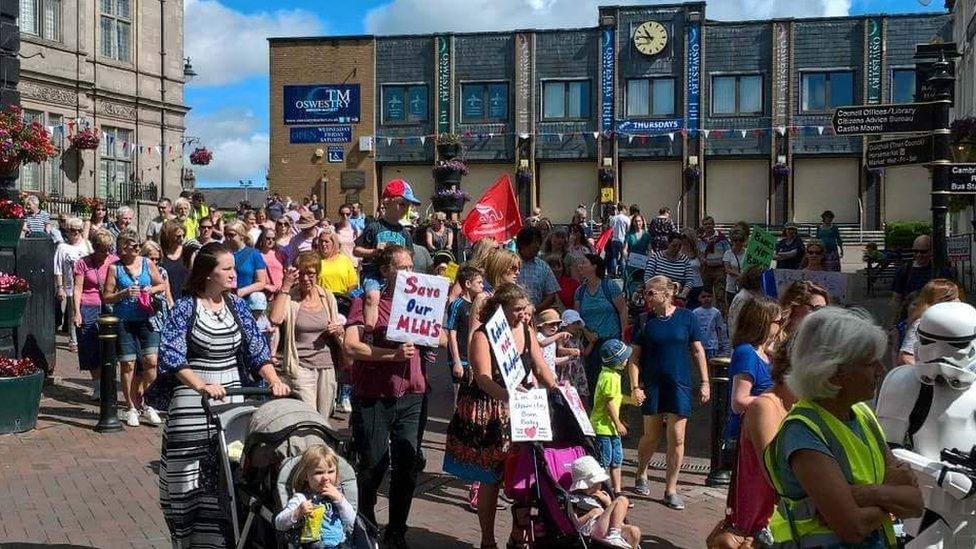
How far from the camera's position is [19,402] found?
427 inches

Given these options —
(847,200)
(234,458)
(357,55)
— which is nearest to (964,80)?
(847,200)

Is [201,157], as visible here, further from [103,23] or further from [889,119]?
[889,119]

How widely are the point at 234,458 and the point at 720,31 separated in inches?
1705

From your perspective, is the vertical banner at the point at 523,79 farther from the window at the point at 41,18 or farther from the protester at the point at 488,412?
the protester at the point at 488,412

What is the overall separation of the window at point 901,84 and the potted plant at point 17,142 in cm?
3852

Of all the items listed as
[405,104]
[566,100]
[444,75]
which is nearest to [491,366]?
[566,100]

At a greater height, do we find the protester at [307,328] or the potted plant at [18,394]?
the protester at [307,328]

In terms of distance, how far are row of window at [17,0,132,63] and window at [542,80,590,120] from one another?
63.6ft

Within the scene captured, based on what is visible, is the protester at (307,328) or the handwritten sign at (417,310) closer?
the handwritten sign at (417,310)

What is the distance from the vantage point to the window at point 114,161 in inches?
Result: 1304

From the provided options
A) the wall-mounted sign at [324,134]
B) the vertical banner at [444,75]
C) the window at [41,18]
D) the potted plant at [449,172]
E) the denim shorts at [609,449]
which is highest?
the vertical banner at [444,75]

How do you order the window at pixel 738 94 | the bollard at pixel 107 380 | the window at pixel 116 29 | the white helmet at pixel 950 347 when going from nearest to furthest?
the white helmet at pixel 950 347 → the bollard at pixel 107 380 → the window at pixel 116 29 → the window at pixel 738 94

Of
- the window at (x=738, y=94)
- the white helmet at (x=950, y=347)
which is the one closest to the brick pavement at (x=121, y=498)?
the white helmet at (x=950, y=347)

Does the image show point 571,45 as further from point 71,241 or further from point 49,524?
point 49,524
